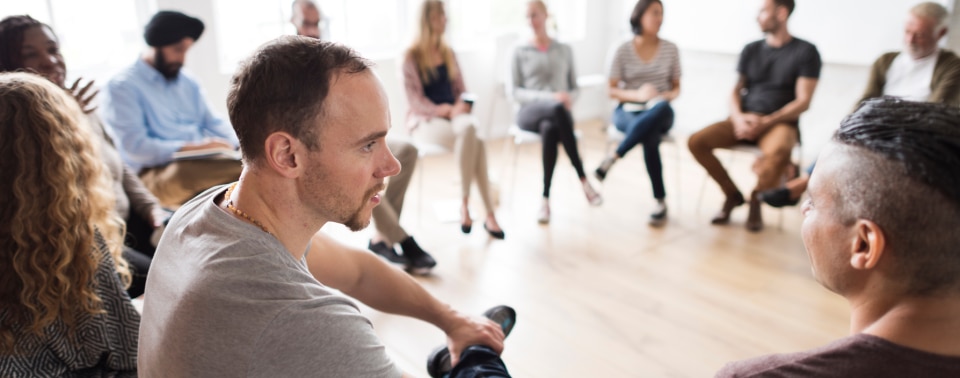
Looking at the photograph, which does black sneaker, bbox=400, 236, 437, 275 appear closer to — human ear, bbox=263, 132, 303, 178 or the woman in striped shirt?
the woman in striped shirt

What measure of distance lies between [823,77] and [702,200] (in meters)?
1.55

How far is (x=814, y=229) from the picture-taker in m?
0.98

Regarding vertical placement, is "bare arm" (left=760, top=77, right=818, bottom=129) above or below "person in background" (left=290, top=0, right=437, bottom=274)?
above

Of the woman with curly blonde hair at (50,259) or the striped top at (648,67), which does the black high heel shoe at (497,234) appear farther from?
the woman with curly blonde hair at (50,259)

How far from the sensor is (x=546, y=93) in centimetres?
394

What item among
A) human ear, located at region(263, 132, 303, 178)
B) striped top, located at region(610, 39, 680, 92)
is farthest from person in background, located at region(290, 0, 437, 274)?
human ear, located at region(263, 132, 303, 178)

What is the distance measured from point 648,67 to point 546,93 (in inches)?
24.5

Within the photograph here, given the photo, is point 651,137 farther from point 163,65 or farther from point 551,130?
point 163,65

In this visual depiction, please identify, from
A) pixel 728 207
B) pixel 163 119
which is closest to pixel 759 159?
pixel 728 207

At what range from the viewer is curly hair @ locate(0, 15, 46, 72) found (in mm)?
2189

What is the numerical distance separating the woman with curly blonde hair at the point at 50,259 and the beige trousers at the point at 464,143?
226 centimetres

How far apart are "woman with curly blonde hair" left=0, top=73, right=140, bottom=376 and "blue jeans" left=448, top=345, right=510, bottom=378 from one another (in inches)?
25.7

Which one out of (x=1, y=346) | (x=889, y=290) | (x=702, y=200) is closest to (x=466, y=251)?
(x=702, y=200)

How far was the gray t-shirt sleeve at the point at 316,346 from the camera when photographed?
951 mm
